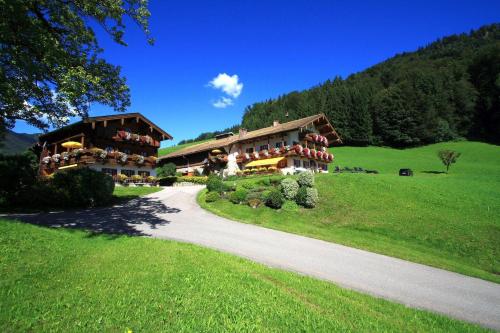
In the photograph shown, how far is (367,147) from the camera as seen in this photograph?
84188 millimetres

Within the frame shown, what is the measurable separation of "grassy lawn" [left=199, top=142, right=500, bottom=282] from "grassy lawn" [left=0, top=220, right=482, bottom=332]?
874 centimetres

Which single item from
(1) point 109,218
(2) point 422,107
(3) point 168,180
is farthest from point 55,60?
(2) point 422,107

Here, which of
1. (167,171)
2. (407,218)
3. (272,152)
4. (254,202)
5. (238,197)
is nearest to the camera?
(407,218)

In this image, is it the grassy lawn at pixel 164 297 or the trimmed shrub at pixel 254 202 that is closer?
the grassy lawn at pixel 164 297

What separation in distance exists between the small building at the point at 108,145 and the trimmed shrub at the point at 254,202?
20450 millimetres

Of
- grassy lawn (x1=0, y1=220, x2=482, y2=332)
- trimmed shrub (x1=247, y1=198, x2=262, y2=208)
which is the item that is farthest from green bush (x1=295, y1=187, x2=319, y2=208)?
grassy lawn (x1=0, y1=220, x2=482, y2=332)

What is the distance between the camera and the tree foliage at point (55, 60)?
12.5 meters

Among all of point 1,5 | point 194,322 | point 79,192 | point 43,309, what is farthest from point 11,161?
point 194,322

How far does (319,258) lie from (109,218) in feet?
41.5

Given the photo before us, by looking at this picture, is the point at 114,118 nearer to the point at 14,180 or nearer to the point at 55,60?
the point at 14,180

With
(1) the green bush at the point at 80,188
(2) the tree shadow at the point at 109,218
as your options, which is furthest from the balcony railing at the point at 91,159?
(2) the tree shadow at the point at 109,218

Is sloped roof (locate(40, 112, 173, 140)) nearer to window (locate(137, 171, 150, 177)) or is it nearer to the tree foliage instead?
window (locate(137, 171, 150, 177))

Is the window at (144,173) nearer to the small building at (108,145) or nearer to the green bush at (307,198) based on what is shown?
the small building at (108,145)

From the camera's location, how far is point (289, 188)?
25.4m
